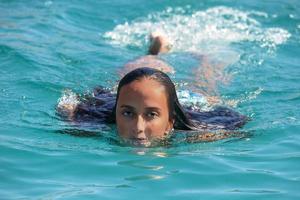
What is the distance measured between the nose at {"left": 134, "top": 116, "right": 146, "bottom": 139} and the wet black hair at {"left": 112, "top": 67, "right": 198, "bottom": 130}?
34 cm

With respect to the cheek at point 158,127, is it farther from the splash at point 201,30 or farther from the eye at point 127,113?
the splash at point 201,30

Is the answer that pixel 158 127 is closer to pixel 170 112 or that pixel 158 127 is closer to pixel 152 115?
pixel 152 115

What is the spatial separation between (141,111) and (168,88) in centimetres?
41

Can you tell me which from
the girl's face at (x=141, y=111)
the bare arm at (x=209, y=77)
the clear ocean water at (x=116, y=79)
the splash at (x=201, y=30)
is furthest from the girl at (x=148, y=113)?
the splash at (x=201, y=30)

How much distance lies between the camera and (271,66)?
7.88m

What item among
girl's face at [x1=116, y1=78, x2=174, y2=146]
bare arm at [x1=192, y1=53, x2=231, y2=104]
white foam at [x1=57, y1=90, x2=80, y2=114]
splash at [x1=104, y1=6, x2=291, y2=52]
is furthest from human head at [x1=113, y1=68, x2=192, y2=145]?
splash at [x1=104, y1=6, x2=291, y2=52]

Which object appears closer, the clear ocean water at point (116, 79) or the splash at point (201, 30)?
the clear ocean water at point (116, 79)

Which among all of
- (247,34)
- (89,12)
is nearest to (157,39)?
(247,34)

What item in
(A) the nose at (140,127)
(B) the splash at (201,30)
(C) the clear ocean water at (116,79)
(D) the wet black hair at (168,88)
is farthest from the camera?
(B) the splash at (201,30)

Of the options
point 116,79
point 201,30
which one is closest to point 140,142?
point 116,79

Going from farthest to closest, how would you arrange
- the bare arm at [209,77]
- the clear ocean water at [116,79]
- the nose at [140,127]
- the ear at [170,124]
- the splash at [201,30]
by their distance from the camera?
the splash at [201,30], the bare arm at [209,77], the ear at [170,124], the nose at [140,127], the clear ocean water at [116,79]

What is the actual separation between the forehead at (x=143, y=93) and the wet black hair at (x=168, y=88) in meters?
0.05

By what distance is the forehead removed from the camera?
4.79 m

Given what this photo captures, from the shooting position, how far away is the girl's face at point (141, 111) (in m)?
4.76
